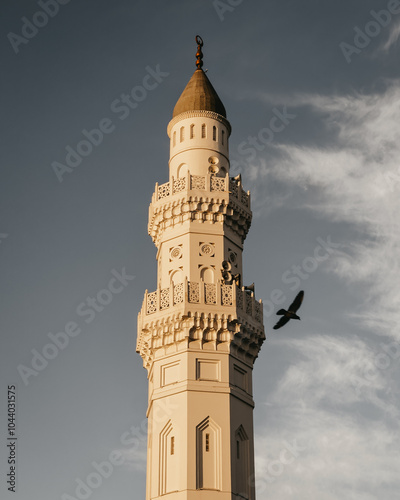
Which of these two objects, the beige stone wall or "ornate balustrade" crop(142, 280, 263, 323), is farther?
"ornate balustrade" crop(142, 280, 263, 323)

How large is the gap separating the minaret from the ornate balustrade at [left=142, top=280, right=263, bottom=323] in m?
0.04

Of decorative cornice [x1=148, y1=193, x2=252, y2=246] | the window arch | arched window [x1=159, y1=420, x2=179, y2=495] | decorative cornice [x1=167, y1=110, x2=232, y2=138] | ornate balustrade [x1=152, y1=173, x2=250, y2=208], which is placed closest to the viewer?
arched window [x1=159, y1=420, x2=179, y2=495]

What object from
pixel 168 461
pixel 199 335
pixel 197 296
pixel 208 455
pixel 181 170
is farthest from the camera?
pixel 181 170

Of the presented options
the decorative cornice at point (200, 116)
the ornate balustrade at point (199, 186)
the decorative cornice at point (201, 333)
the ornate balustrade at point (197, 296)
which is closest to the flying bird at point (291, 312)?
the decorative cornice at point (201, 333)

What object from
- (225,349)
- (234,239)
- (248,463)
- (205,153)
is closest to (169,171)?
(205,153)

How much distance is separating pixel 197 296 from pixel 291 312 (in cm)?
450

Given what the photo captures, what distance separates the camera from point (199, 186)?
35.9 metres

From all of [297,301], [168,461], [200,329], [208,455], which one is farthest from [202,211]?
[168,461]

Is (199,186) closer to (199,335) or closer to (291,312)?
(199,335)

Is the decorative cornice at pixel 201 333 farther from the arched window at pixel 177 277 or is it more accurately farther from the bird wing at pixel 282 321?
the bird wing at pixel 282 321

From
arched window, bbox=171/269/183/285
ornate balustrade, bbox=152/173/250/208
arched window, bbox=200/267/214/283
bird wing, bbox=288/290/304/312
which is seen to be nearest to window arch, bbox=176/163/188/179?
ornate balustrade, bbox=152/173/250/208

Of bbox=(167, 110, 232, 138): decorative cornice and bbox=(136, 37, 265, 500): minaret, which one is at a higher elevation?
bbox=(167, 110, 232, 138): decorative cornice

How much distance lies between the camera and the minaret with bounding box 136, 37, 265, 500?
31219 millimetres

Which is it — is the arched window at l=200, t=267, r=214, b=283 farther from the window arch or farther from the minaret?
the window arch
